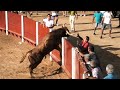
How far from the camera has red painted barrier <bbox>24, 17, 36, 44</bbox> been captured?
14510mm

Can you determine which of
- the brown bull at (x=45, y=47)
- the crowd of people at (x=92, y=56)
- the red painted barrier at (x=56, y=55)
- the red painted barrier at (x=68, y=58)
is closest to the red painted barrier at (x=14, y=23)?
the crowd of people at (x=92, y=56)

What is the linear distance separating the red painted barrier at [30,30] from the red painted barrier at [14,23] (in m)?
0.70

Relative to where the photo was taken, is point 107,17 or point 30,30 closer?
point 30,30

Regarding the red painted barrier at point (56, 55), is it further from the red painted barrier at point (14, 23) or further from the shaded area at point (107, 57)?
the red painted barrier at point (14, 23)

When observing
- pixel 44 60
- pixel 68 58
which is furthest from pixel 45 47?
pixel 44 60

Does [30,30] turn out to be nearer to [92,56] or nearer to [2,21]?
[2,21]

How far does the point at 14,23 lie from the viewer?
16734 millimetres

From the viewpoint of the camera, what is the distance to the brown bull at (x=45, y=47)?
10.4 m

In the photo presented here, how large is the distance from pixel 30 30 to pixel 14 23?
201 centimetres

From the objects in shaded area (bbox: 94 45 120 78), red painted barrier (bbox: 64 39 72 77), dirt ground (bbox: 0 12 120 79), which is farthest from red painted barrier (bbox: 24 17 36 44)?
red painted barrier (bbox: 64 39 72 77)

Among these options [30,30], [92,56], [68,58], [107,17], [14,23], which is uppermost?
[107,17]

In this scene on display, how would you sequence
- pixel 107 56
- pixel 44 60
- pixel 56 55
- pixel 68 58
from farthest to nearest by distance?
pixel 107 56, pixel 44 60, pixel 56 55, pixel 68 58
